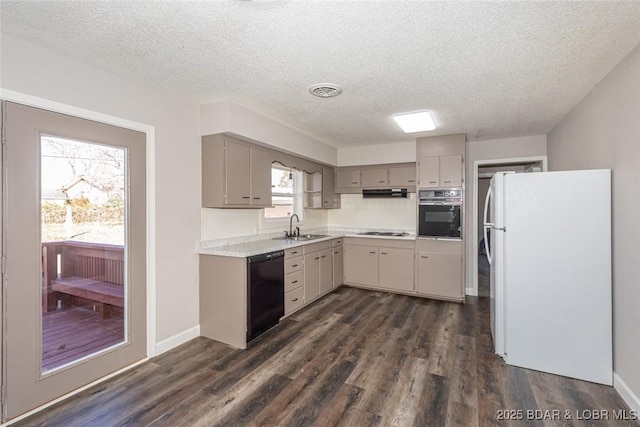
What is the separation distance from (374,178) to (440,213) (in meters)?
1.28

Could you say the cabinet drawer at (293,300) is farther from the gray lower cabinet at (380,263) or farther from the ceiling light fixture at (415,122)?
the ceiling light fixture at (415,122)

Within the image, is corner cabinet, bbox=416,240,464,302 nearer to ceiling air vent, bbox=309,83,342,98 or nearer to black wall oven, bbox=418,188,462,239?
black wall oven, bbox=418,188,462,239

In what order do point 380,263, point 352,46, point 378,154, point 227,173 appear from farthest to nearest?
point 378,154 → point 380,263 → point 227,173 → point 352,46

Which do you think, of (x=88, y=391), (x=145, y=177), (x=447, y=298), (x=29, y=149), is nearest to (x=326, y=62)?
(x=145, y=177)

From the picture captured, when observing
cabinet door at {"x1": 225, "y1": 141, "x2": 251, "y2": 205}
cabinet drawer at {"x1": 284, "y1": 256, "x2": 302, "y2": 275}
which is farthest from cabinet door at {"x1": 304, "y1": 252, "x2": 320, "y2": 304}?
cabinet door at {"x1": 225, "y1": 141, "x2": 251, "y2": 205}

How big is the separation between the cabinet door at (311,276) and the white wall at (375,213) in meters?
1.55

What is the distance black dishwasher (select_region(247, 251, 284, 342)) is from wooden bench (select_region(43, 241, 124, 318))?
3.70ft

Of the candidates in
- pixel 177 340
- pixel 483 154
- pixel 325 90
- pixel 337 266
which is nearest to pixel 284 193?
pixel 337 266

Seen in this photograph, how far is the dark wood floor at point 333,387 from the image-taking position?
6.52 ft

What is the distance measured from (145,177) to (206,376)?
1.83 metres

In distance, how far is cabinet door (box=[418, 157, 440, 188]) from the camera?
454cm

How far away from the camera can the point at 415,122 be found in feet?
12.3

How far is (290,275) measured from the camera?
3.72 meters

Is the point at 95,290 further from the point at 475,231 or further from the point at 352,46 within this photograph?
the point at 475,231
